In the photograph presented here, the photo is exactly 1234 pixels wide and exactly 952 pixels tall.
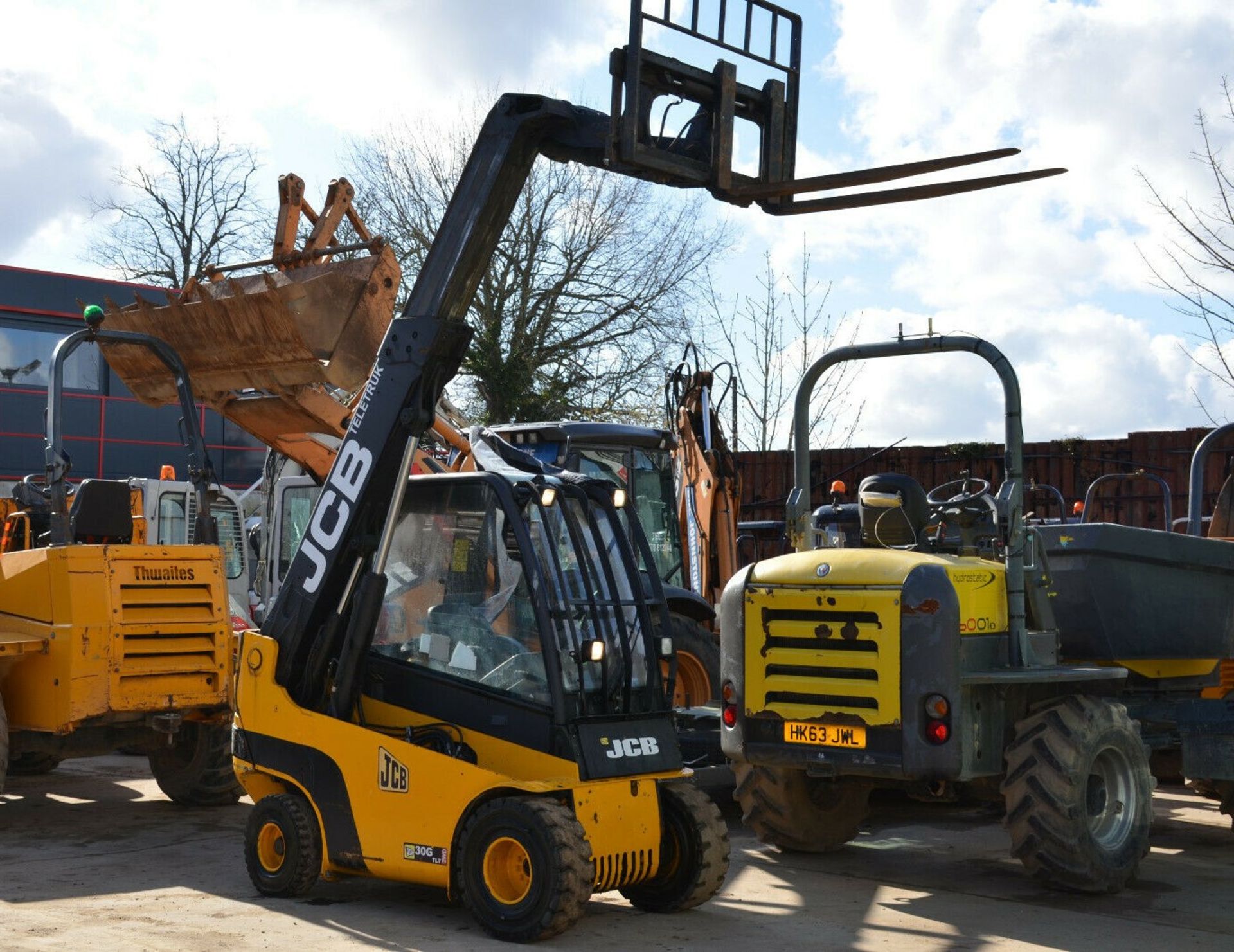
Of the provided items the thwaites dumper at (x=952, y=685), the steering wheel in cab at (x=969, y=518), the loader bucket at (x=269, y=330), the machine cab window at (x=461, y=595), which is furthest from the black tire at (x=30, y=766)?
the steering wheel in cab at (x=969, y=518)

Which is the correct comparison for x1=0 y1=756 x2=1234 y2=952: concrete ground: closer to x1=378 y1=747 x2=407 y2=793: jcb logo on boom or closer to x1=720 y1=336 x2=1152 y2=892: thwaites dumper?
x1=720 y1=336 x2=1152 y2=892: thwaites dumper

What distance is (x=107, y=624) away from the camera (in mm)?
9102

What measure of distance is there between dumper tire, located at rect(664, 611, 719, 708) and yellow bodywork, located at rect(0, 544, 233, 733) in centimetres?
331

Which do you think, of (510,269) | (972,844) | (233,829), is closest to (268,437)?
(233,829)

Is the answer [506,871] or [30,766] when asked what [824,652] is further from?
[30,766]

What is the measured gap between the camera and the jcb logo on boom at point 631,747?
22.1 ft

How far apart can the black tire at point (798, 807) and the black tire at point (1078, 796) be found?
123 centimetres

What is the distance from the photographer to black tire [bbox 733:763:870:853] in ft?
27.4

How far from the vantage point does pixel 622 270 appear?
31.1 m

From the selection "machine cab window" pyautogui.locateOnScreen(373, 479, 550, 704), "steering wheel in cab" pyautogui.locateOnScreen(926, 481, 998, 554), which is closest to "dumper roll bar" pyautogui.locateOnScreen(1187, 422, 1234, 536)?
"steering wheel in cab" pyautogui.locateOnScreen(926, 481, 998, 554)

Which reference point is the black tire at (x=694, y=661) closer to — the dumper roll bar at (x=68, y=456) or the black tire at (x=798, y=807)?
the black tire at (x=798, y=807)

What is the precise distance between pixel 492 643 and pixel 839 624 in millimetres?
1814

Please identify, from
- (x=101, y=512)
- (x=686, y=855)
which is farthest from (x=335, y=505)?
Answer: (x=101, y=512)

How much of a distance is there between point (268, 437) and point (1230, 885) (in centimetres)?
650
